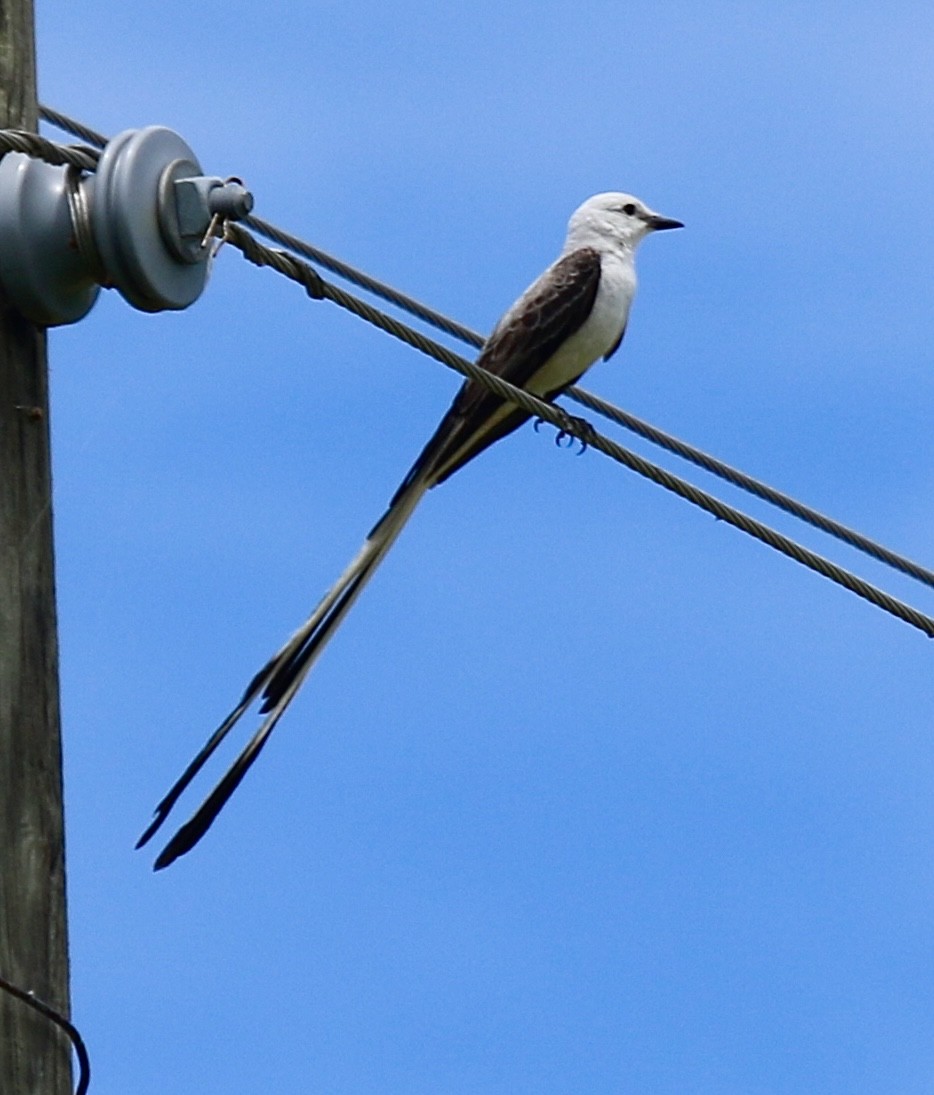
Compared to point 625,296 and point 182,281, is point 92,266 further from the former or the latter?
point 625,296

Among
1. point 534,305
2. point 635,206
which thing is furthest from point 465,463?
point 635,206

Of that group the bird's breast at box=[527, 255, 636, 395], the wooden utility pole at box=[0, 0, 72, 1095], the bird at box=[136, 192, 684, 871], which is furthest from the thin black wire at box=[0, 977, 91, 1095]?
the bird's breast at box=[527, 255, 636, 395]

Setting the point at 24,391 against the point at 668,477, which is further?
the point at 668,477

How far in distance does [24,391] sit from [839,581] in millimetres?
1631

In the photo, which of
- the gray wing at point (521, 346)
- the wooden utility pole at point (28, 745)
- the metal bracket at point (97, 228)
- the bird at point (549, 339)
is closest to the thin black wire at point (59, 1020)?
the wooden utility pole at point (28, 745)

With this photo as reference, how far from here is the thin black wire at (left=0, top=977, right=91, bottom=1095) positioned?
7.45 feet

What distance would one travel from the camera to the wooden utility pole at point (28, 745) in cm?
228

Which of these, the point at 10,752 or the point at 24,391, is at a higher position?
the point at 24,391

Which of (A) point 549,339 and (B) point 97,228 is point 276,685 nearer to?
(B) point 97,228

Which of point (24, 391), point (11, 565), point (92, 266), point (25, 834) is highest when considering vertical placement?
point (92, 266)

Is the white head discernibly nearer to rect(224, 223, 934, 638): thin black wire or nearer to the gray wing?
the gray wing

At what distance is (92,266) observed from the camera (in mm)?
2449

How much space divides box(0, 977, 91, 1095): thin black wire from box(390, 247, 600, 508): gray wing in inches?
107

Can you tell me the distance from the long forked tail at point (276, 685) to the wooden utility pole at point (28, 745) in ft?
0.58
